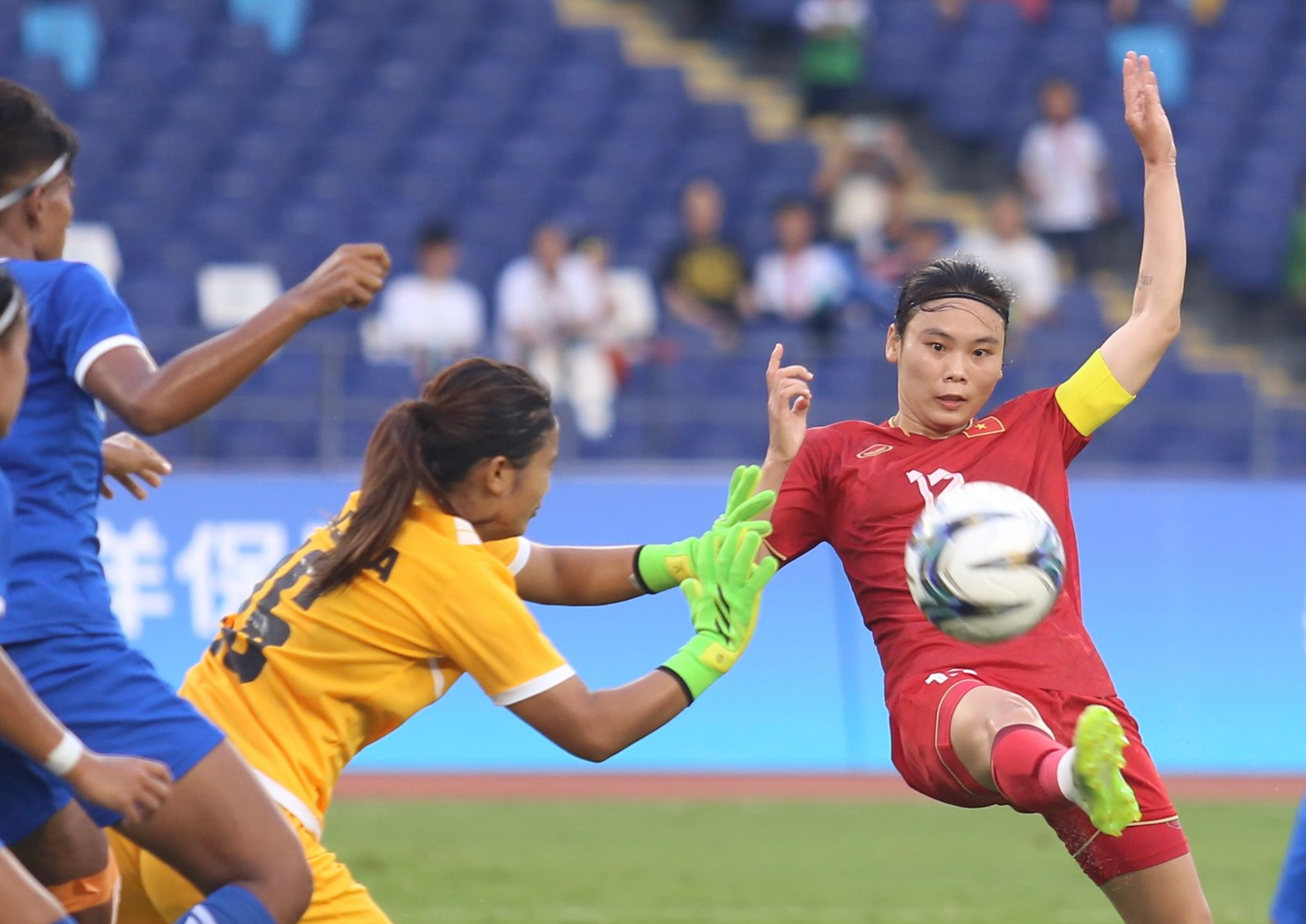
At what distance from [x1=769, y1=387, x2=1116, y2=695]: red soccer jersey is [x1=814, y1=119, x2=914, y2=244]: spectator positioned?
8985 mm

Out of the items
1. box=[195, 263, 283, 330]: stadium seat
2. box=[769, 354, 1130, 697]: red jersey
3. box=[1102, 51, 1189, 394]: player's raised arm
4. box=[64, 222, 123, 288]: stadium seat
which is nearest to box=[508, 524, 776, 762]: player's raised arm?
box=[769, 354, 1130, 697]: red jersey

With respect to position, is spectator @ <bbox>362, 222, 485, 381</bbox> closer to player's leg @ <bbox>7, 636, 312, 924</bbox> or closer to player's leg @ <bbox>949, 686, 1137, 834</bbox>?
player's leg @ <bbox>949, 686, 1137, 834</bbox>

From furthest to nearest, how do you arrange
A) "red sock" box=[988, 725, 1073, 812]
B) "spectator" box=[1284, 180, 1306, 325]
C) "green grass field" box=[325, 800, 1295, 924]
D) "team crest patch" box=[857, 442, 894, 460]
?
1. "spectator" box=[1284, 180, 1306, 325]
2. "green grass field" box=[325, 800, 1295, 924]
3. "team crest patch" box=[857, 442, 894, 460]
4. "red sock" box=[988, 725, 1073, 812]

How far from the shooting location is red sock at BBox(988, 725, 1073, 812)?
168 inches

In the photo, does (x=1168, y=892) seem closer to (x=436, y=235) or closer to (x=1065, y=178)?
(x=436, y=235)

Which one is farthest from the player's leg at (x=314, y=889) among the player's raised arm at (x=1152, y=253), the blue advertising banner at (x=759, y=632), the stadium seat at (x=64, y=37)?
the stadium seat at (x=64, y=37)


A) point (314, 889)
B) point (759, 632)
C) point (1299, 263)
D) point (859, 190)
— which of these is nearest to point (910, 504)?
point (314, 889)

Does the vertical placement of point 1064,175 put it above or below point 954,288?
above

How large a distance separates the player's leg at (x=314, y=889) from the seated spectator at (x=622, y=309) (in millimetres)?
8269

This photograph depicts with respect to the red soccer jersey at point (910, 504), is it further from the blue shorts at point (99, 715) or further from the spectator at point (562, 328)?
the spectator at point (562, 328)

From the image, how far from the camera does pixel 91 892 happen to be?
13.6 feet

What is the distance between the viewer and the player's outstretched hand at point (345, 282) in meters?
3.99

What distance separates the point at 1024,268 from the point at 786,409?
30.5ft

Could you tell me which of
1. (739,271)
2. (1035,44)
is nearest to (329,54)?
(739,271)
